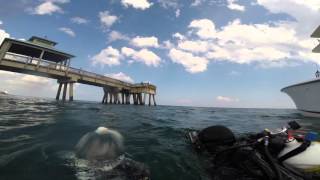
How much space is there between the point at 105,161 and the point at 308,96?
22.4m

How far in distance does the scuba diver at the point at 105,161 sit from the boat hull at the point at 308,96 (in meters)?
18.8

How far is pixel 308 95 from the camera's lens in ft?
72.0

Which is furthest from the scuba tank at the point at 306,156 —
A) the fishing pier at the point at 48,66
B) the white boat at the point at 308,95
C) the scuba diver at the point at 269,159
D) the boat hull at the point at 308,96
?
the fishing pier at the point at 48,66

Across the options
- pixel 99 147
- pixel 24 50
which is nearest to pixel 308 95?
pixel 99 147

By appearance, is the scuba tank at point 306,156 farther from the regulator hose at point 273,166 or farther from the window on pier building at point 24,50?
the window on pier building at point 24,50

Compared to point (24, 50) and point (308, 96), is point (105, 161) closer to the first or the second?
point (308, 96)

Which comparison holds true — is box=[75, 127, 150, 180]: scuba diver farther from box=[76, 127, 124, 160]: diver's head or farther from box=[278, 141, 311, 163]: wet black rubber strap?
box=[278, 141, 311, 163]: wet black rubber strap

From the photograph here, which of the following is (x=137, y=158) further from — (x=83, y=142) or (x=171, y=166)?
(x=83, y=142)

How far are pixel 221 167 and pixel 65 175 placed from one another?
2844mm

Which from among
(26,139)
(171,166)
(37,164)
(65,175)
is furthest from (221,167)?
(26,139)


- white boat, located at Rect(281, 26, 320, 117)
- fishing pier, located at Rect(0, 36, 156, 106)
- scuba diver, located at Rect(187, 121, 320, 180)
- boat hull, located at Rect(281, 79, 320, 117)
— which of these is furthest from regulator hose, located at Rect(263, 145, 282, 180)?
fishing pier, located at Rect(0, 36, 156, 106)

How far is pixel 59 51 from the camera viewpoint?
129ft

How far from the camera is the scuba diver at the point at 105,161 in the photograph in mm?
4258

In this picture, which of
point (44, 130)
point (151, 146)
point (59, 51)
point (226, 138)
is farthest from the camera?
point (59, 51)
